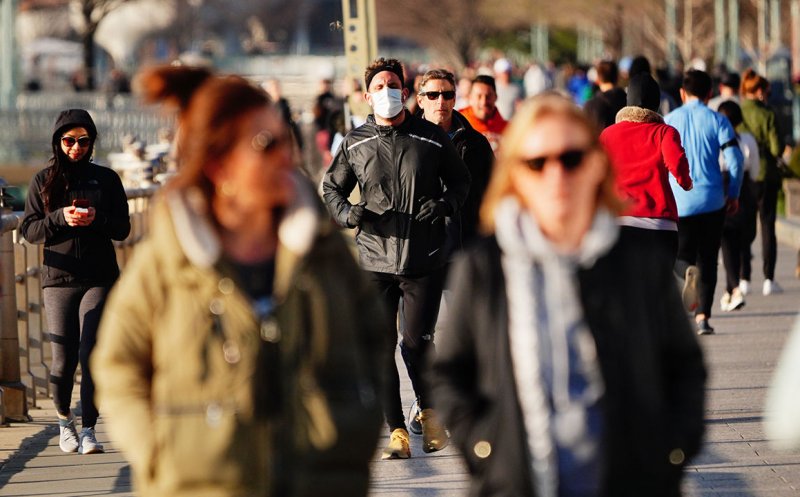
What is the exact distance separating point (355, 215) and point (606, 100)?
17.2ft

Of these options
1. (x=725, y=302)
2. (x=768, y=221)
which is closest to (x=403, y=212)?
(x=725, y=302)

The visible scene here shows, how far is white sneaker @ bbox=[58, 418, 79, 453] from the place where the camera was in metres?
8.96

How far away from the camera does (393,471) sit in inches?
321

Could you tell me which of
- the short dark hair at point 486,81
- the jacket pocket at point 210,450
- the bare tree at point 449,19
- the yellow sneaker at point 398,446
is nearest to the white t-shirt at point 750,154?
the short dark hair at point 486,81

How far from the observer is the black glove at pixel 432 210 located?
8.40m

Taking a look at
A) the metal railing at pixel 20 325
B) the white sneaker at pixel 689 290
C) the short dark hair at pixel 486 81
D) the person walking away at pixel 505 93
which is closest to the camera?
the white sneaker at pixel 689 290

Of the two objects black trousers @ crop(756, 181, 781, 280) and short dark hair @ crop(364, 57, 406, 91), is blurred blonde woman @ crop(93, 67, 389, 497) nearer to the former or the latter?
short dark hair @ crop(364, 57, 406, 91)

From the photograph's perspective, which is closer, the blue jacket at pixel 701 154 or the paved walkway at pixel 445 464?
the paved walkway at pixel 445 464

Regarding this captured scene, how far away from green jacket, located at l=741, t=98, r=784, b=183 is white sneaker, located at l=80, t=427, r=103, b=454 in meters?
7.56

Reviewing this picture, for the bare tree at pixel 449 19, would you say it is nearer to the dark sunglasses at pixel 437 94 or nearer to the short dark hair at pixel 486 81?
the short dark hair at pixel 486 81

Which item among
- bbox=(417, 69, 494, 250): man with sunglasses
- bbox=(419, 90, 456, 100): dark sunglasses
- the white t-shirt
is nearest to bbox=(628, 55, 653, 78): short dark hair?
the white t-shirt

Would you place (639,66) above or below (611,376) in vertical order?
above

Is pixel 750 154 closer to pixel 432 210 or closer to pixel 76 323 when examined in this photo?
pixel 432 210

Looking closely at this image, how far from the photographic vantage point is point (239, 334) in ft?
12.2
